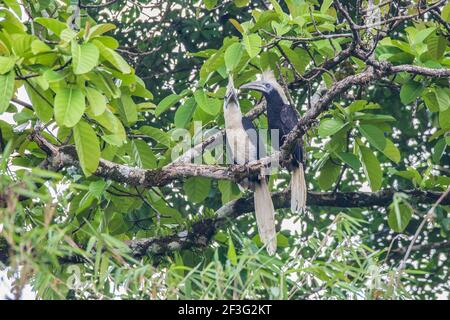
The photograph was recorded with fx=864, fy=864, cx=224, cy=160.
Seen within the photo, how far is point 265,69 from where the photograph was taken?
15.1 ft

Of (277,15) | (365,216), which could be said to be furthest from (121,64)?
(365,216)

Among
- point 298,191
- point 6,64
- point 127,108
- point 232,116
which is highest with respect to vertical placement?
point 6,64

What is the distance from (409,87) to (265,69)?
760 millimetres

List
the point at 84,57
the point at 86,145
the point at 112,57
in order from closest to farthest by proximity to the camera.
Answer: the point at 84,57 < the point at 112,57 < the point at 86,145

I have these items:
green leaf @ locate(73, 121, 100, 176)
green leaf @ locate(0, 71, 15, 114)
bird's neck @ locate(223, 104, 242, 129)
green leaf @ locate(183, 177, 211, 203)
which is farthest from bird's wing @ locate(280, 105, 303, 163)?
green leaf @ locate(0, 71, 15, 114)

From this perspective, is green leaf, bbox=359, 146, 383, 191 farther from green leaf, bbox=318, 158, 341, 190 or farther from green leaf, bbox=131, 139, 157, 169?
green leaf, bbox=131, 139, 157, 169

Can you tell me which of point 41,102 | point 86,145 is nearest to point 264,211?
point 86,145

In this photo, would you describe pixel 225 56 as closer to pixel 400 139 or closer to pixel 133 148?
pixel 133 148

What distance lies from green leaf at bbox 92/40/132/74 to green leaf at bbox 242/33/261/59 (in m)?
0.70

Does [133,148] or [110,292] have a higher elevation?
[133,148]

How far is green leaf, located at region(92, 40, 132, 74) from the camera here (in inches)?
142

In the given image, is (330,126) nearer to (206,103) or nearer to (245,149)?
(206,103)

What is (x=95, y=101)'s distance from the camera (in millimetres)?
3689

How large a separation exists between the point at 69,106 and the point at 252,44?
1024mm
